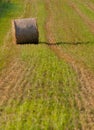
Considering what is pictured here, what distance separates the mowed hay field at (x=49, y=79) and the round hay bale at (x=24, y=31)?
0.62 metres

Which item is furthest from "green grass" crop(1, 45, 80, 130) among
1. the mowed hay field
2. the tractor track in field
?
the tractor track in field

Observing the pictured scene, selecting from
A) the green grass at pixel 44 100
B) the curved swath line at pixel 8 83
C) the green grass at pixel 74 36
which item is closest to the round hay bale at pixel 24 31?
the green grass at pixel 74 36

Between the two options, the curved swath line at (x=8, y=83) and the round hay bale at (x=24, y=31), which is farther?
the round hay bale at (x=24, y=31)

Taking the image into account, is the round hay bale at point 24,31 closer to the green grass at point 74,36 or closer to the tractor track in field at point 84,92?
the tractor track in field at point 84,92

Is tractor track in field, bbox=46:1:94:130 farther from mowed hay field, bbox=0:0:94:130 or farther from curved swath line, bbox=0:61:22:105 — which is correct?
curved swath line, bbox=0:61:22:105

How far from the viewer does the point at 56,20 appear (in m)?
35.5

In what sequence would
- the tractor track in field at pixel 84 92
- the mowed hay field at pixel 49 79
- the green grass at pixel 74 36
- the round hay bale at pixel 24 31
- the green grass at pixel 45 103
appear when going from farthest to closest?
1. the round hay bale at pixel 24 31
2. the green grass at pixel 74 36
3. the tractor track in field at pixel 84 92
4. the mowed hay field at pixel 49 79
5. the green grass at pixel 45 103

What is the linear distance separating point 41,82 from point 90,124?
14.0ft

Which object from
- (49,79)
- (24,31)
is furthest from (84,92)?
(24,31)

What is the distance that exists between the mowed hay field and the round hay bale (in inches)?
24.6

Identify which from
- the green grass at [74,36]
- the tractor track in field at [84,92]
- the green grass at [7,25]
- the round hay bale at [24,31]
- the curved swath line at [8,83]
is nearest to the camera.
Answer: the tractor track in field at [84,92]

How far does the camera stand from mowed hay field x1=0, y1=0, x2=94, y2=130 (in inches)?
452

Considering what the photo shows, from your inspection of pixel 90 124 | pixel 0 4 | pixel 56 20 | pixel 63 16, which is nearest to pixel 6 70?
pixel 90 124

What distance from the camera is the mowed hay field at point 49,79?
11.5 m
